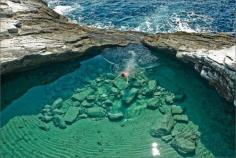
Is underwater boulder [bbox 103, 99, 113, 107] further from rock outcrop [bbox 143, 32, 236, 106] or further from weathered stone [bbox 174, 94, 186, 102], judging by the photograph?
rock outcrop [bbox 143, 32, 236, 106]

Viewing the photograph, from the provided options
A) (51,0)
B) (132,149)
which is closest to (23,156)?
(132,149)

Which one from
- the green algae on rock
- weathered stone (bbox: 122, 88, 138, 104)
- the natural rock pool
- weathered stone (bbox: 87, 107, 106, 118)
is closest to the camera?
the natural rock pool

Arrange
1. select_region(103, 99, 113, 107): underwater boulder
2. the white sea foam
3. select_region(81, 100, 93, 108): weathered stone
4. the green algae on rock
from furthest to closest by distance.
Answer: the white sea foam < select_region(103, 99, 113, 107): underwater boulder < select_region(81, 100, 93, 108): weathered stone < the green algae on rock

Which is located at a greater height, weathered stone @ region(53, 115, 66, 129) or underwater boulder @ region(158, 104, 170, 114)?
underwater boulder @ region(158, 104, 170, 114)

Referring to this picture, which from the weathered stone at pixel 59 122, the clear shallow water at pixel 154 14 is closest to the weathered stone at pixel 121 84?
the weathered stone at pixel 59 122

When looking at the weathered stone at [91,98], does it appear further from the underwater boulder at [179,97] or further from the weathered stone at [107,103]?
the underwater boulder at [179,97]

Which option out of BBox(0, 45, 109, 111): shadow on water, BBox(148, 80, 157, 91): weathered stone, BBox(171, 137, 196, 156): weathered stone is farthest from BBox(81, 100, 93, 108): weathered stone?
BBox(171, 137, 196, 156): weathered stone

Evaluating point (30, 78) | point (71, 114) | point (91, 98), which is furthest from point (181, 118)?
point (30, 78)

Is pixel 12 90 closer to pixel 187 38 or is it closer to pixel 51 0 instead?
pixel 187 38
